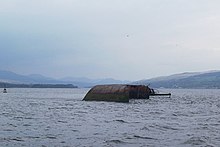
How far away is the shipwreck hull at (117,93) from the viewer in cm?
7053

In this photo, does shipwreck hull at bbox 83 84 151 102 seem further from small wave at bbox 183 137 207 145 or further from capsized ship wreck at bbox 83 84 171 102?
small wave at bbox 183 137 207 145

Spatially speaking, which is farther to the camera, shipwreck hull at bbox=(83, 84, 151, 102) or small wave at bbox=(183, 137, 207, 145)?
shipwreck hull at bbox=(83, 84, 151, 102)

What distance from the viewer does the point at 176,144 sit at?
2047 centimetres

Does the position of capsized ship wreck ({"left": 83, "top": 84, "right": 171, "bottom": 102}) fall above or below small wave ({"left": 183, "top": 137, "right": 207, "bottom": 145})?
above

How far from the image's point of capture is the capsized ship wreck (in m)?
70.6

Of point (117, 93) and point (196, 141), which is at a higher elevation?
point (117, 93)

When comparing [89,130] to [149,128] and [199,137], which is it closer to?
[149,128]

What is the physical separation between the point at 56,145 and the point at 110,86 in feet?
181

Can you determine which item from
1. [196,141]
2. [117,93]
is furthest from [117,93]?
[196,141]

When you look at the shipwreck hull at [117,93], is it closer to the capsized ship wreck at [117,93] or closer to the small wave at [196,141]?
the capsized ship wreck at [117,93]

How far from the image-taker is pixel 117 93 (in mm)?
72250

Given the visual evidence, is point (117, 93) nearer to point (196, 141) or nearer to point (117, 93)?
point (117, 93)

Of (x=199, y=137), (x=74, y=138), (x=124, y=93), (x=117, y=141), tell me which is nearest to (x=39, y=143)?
(x=74, y=138)

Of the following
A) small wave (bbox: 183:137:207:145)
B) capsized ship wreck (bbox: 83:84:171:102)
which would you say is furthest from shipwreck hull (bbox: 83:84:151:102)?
small wave (bbox: 183:137:207:145)
